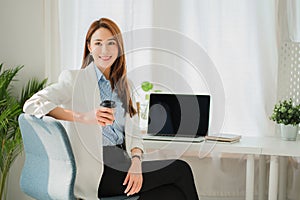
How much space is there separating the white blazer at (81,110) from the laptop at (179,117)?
621mm

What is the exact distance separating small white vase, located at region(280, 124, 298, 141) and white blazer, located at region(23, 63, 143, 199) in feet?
3.84

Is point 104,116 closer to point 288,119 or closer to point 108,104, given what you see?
point 108,104

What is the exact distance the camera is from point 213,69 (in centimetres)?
318

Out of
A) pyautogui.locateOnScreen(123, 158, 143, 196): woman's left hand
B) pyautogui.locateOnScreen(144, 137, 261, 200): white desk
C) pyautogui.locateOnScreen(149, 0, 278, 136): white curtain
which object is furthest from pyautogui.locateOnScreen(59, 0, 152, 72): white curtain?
pyautogui.locateOnScreen(123, 158, 143, 196): woman's left hand

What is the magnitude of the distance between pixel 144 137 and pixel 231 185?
777mm

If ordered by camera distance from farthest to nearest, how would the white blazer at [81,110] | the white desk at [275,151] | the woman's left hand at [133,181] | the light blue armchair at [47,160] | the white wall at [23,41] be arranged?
the white wall at [23,41] < the white desk at [275,151] < the woman's left hand at [133,181] < the white blazer at [81,110] < the light blue armchair at [47,160]

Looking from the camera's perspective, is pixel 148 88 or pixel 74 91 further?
pixel 148 88

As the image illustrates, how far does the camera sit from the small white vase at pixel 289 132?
287 centimetres

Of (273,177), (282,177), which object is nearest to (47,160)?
(273,177)

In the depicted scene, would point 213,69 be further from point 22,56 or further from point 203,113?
point 22,56

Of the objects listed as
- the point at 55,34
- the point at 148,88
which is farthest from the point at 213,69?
the point at 55,34

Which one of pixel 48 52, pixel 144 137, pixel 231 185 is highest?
pixel 48 52

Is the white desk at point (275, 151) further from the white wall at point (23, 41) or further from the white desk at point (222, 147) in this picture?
the white wall at point (23, 41)

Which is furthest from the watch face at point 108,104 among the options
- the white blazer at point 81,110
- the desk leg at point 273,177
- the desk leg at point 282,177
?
the desk leg at point 282,177
